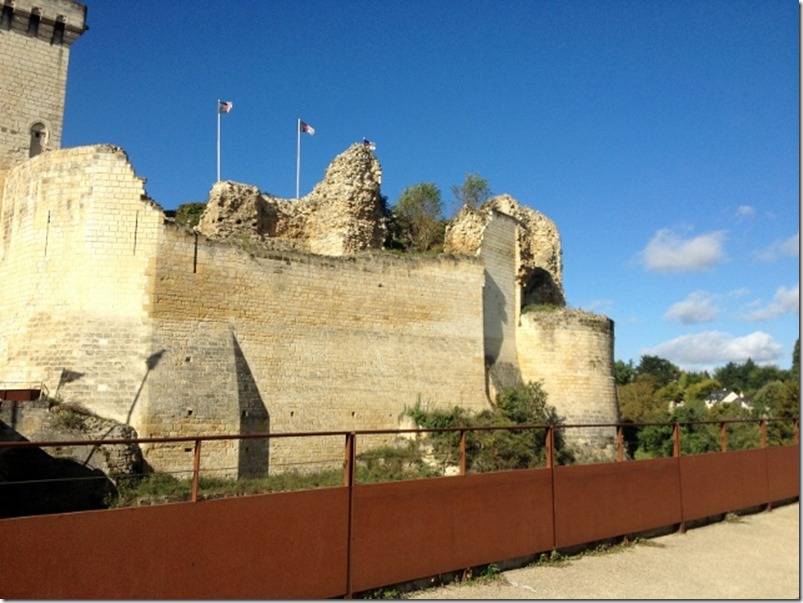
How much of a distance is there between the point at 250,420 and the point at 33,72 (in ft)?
39.8

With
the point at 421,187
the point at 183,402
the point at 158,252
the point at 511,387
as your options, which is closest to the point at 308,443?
the point at 183,402

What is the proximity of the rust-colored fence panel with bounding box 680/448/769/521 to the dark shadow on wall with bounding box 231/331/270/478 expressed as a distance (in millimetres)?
8205

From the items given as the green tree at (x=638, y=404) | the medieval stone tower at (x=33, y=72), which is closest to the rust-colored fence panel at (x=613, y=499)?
the medieval stone tower at (x=33, y=72)

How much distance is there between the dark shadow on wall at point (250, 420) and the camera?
13820 mm

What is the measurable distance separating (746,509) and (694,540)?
3.43m

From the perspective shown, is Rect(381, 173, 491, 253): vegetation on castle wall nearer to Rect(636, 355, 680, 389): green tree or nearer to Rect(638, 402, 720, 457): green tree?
Rect(638, 402, 720, 457): green tree

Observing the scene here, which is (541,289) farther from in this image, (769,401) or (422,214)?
(769,401)

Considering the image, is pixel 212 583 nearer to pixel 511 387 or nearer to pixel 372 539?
pixel 372 539

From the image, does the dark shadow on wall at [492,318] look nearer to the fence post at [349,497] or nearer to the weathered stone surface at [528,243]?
the weathered stone surface at [528,243]

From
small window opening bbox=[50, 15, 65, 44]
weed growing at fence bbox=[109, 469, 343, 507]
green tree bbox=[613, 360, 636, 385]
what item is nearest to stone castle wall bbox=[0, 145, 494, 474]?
weed growing at fence bbox=[109, 469, 343, 507]

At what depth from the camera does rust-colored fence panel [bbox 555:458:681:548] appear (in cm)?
950

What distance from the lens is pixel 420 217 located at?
101 ft

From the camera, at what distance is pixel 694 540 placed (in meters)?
10.9

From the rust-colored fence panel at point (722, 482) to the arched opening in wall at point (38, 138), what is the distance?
17646mm
